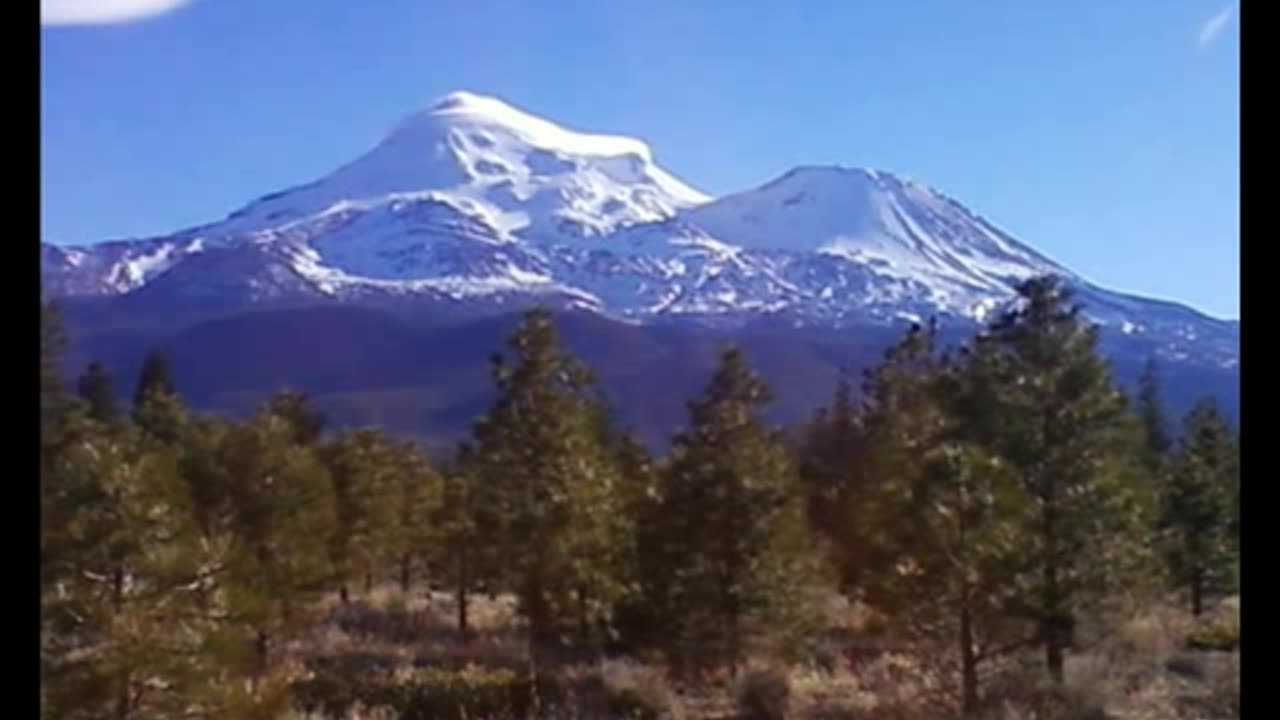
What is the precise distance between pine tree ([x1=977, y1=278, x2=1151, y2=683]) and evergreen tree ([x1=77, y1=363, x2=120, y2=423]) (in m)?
16.7

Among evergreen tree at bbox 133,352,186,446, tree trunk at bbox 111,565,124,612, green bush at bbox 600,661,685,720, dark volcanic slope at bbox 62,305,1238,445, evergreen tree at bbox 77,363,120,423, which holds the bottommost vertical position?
green bush at bbox 600,661,685,720

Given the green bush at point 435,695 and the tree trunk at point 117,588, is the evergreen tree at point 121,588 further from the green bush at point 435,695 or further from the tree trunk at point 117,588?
the green bush at point 435,695

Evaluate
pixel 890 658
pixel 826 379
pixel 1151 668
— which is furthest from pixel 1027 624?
pixel 826 379

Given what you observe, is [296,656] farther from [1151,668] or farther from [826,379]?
[826,379]

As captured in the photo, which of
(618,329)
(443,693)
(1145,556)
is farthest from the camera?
(618,329)

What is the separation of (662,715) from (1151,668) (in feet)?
13.5

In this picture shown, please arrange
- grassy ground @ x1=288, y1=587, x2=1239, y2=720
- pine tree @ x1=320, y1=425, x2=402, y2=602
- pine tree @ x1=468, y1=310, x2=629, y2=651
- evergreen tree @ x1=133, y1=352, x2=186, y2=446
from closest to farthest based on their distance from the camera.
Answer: grassy ground @ x1=288, y1=587, x2=1239, y2=720 < pine tree @ x1=468, y1=310, x2=629, y2=651 < evergreen tree @ x1=133, y1=352, x2=186, y2=446 < pine tree @ x1=320, y1=425, x2=402, y2=602

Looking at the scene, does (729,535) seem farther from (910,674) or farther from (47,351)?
(47,351)

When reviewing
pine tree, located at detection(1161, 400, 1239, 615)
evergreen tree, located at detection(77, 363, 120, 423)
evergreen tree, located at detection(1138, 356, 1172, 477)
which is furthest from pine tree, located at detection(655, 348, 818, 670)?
evergreen tree, located at detection(1138, 356, 1172, 477)

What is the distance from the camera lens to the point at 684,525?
44.7 ft

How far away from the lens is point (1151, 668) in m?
12.3

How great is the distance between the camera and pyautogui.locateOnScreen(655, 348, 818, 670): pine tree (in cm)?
1319

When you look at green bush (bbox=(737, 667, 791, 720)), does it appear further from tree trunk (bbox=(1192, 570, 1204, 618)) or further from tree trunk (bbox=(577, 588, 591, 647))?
tree trunk (bbox=(1192, 570, 1204, 618))

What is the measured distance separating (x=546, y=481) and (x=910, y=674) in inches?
174
